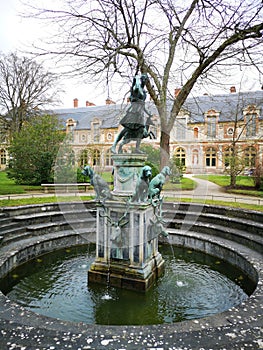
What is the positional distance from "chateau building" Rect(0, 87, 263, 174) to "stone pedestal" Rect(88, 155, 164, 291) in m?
1.32

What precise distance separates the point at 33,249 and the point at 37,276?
4.17ft

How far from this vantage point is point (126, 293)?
527 centimetres

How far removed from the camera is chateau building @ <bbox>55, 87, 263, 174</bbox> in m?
13.8

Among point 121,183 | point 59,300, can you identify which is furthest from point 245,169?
point 59,300

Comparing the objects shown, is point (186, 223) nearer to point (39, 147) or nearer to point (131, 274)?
point (131, 274)

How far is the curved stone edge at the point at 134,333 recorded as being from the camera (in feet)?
9.46

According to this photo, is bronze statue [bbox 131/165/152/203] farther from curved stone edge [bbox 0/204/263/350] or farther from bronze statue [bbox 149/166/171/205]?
curved stone edge [bbox 0/204/263/350]

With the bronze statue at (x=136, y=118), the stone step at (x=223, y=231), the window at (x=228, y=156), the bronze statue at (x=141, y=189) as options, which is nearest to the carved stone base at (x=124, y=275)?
the bronze statue at (x=141, y=189)

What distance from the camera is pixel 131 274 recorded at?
5.46 m

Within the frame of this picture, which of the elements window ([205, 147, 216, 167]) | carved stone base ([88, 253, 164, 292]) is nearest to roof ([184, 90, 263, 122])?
window ([205, 147, 216, 167])

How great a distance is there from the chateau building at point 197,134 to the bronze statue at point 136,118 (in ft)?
2.52

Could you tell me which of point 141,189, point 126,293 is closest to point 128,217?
point 141,189

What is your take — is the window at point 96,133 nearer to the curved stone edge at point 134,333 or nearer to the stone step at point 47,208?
the stone step at point 47,208

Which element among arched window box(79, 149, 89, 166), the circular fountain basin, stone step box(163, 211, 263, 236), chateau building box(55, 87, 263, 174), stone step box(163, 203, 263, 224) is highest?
chateau building box(55, 87, 263, 174)
